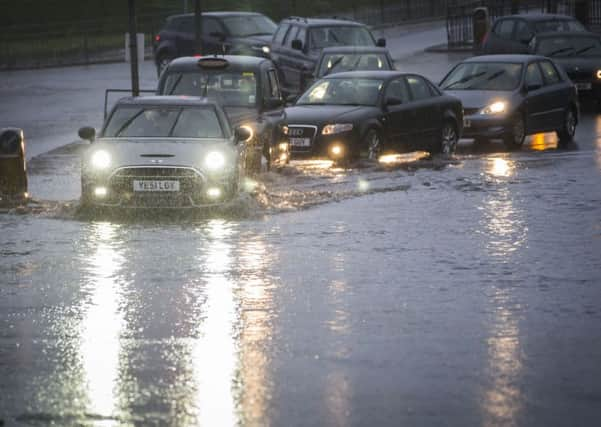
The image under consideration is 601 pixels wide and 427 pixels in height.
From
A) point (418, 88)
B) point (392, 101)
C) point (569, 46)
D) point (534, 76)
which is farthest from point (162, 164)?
point (569, 46)

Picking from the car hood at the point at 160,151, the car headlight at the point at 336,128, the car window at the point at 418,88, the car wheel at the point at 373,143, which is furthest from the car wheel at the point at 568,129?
the car hood at the point at 160,151

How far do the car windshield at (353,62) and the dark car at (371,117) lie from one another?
6883 mm

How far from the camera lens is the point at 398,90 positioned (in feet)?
76.1

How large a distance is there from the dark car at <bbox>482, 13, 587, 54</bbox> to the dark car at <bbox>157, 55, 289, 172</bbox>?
17784 mm

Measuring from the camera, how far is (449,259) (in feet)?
43.1

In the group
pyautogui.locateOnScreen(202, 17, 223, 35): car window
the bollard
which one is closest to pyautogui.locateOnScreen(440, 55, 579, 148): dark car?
the bollard

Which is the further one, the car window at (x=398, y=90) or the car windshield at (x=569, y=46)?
the car windshield at (x=569, y=46)

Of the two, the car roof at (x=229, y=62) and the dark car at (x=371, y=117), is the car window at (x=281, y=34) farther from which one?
the car roof at (x=229, y=62)

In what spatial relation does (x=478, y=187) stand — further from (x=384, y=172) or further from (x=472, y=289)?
(x=472, y=289)

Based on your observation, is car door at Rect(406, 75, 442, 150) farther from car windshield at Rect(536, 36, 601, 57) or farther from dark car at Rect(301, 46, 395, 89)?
car windshield at Rect(536, 36, 601, 57)

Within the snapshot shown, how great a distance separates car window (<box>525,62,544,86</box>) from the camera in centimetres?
2597

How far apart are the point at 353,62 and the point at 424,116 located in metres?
7.90

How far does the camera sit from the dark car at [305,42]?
34000 millimetres

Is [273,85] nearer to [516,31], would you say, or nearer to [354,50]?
[354,50]
